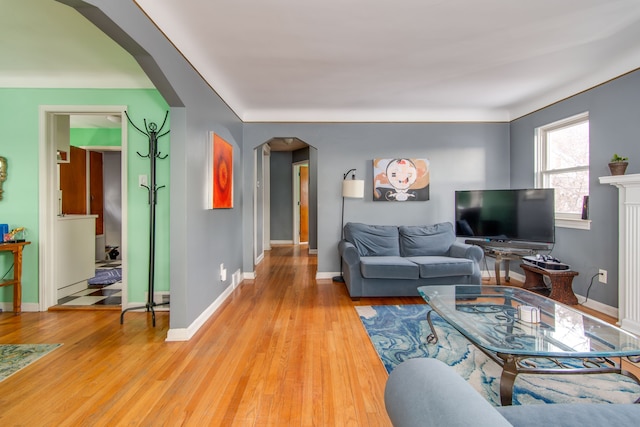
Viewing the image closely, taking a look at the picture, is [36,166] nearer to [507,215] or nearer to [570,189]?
[507,215]

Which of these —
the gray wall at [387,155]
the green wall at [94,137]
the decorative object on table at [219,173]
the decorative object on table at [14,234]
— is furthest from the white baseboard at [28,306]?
the green wall at [94,137]

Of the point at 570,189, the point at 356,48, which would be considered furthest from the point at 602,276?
the point at 356,48

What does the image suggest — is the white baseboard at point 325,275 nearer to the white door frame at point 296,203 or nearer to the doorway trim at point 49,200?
the doorway trim at point 49,200

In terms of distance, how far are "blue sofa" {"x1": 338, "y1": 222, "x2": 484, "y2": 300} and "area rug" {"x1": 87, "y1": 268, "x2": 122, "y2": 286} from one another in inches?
Result: 130

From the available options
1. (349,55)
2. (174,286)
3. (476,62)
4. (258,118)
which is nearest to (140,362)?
(174,286)

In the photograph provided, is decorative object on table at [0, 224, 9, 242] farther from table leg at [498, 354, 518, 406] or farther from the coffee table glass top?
table leg at [498, 354, 518, 406]

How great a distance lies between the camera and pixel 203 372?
2104mm

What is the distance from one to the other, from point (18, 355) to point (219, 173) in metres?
2.12

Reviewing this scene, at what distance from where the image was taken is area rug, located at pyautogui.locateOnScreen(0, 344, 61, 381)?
83.1 inches

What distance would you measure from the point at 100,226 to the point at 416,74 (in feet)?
19.4

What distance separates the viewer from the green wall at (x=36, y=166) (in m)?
3.26

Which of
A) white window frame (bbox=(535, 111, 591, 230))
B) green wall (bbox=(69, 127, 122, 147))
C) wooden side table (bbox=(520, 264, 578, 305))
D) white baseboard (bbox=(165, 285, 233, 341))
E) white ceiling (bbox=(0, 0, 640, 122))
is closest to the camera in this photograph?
white ceiling (bbox=(0, 0, 640, 122))

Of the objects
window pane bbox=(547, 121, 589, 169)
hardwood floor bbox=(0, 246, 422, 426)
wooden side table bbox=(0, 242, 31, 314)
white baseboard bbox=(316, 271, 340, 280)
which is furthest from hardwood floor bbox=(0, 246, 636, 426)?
window pane bbox=(547, 121, 589, 169)

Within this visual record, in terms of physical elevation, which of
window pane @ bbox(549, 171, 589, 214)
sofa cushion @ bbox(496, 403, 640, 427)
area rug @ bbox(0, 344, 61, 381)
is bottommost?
area rug @ bbox(0, 344, 61, 381)
